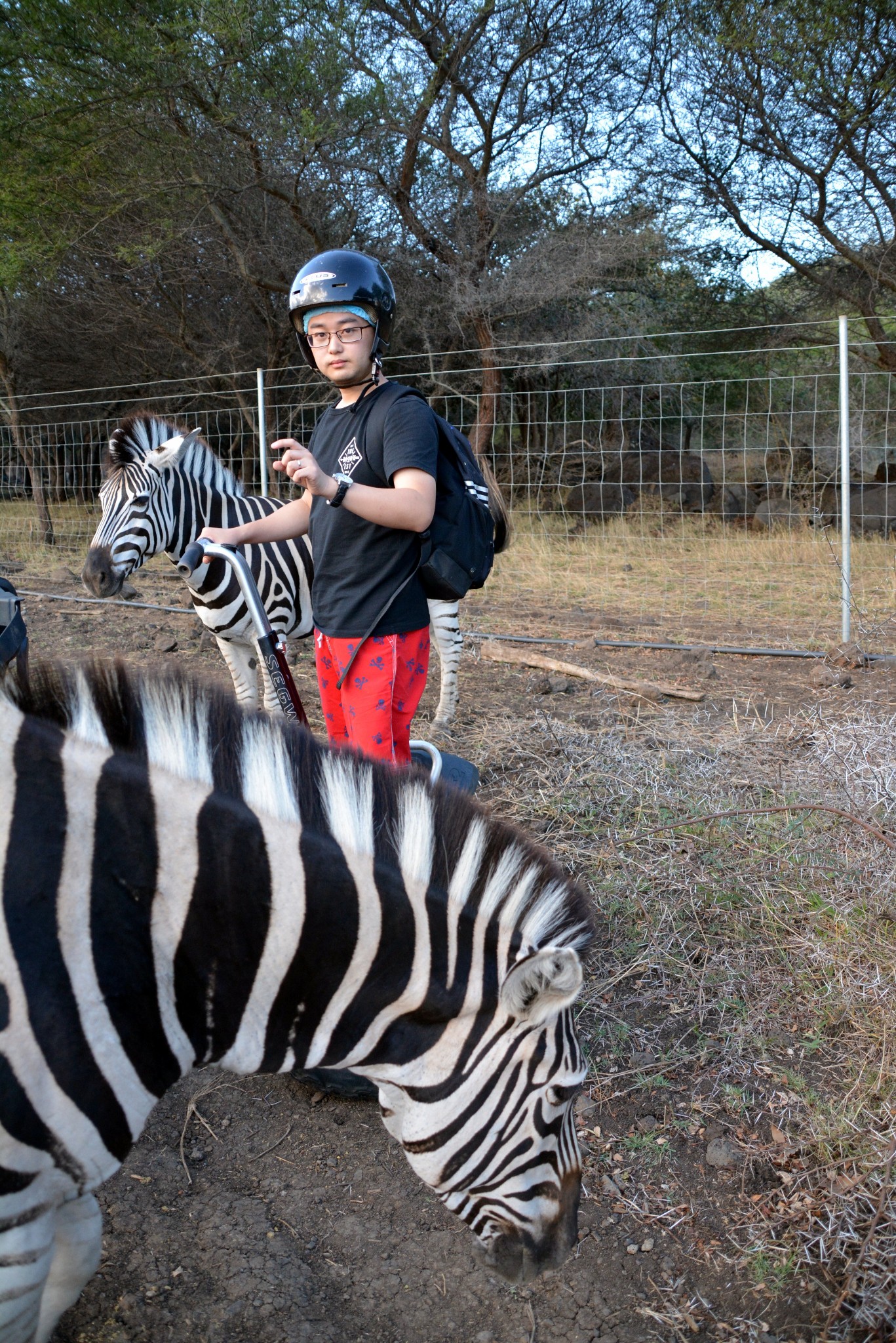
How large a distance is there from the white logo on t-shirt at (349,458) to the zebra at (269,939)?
1.17 metres

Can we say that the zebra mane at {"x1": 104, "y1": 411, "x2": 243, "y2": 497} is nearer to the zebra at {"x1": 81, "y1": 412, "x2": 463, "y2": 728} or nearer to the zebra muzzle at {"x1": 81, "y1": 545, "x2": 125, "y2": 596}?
the zebra at {"x1": 81, "y1": 412, "x2": 463, "y2": 728}

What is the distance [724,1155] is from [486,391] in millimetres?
11248

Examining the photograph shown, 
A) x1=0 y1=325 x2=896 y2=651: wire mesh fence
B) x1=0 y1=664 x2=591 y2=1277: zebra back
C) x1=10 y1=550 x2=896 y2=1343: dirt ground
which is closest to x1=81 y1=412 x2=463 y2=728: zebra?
x1=0 y1=325 x2=896 y2=651: wire mesh fence

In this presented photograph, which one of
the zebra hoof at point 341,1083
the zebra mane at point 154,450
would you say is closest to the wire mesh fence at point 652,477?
the zebra mane at point 154,450

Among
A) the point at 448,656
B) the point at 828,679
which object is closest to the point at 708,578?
the point at 828,679

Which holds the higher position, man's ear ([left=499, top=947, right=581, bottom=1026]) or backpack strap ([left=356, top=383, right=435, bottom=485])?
backpack strap ([left=356, top=383, right=435, bottom=485])

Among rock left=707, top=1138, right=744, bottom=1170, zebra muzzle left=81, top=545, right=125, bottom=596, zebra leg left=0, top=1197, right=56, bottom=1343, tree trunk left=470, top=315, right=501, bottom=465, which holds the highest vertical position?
tree trunk left=470, top=315, right=501, bottom=465

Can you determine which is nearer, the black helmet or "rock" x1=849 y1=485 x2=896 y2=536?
the black helmet

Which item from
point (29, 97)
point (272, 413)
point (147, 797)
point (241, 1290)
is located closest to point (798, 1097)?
point (241, 1290)

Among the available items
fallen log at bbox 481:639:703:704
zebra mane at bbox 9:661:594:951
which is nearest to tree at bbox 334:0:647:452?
Result: fallen log at bbox 481:639:703:704

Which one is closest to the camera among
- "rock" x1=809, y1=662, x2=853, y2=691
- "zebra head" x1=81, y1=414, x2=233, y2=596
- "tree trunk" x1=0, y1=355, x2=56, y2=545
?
"zebra head" x1=81, y1=414, x2=233, y2=596

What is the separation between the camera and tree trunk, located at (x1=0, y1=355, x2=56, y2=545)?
40.9 ft

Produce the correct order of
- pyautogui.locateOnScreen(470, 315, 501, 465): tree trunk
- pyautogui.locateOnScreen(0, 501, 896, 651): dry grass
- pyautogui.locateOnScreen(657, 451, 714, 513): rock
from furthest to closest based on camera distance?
pyautogui.locateOnScreen(657, 451, 714, 513): rock → pyautogui.locateOnScreen(470, 315, 501, 465): tree trunk → pyautogui.locateOnScreen(0, 501, 896, 651): dry grass

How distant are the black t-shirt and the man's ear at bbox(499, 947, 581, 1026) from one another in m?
1.38
